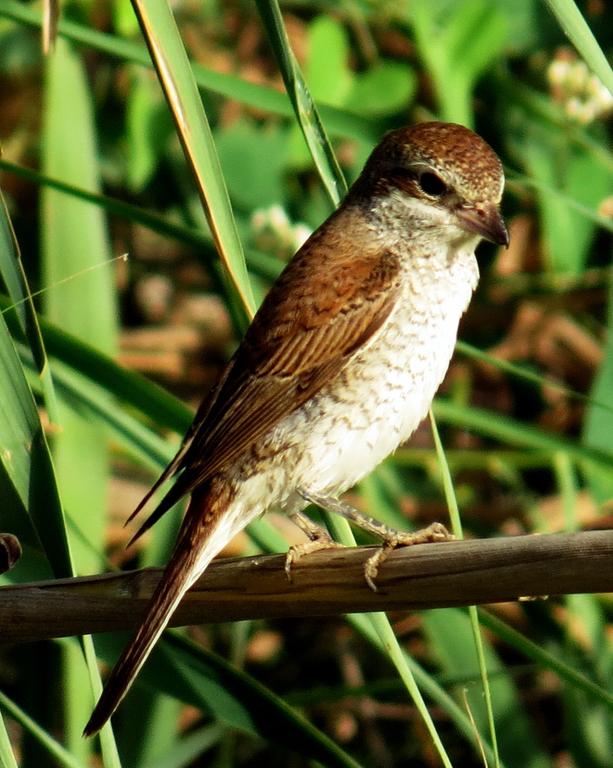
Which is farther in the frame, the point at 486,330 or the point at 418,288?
the point at 486,330

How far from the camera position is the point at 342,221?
3121 mm

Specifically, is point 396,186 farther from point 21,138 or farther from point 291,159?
point 21,138

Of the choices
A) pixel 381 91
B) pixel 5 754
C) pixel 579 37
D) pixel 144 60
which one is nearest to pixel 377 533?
pixel 5 754

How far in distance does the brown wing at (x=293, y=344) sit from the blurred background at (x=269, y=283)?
0.16 metres

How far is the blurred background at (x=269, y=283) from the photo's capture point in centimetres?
346

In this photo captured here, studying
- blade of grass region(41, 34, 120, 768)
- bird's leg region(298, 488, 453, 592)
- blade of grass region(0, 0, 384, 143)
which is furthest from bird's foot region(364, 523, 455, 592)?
blade of grass region(41, 34, 120, 768)

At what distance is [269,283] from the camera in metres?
4.95

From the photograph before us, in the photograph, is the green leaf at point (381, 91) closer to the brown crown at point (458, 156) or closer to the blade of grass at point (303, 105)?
the brown crown at point (458, 156)

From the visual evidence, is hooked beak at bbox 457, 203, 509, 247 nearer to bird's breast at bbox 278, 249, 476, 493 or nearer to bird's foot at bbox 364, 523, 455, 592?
bird's breast at bbox 278, 249, 476, 493

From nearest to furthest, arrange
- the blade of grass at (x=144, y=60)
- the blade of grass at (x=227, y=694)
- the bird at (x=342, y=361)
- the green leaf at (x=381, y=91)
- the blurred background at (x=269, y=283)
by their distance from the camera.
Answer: the blade of grass at (x=227, y=694)
the bird at (x=342, y=361)
the blade of grass at (x=144, y=60)
the blurred background at (x=269, y=283)
the green leaf at (x=381, y=91)

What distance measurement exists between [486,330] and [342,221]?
7.74 feet

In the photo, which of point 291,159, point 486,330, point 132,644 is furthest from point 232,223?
point 486,330

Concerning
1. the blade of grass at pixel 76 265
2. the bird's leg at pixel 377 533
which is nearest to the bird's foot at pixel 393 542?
the bird's leg at pixel 377 533

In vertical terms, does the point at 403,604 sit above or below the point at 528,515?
below
